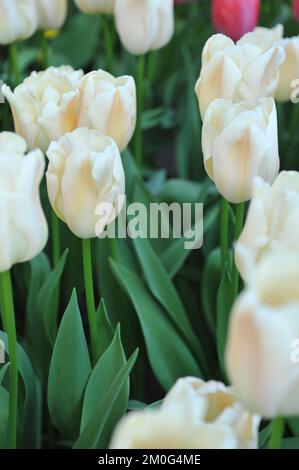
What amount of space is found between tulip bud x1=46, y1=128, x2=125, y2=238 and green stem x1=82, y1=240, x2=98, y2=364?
37 mm

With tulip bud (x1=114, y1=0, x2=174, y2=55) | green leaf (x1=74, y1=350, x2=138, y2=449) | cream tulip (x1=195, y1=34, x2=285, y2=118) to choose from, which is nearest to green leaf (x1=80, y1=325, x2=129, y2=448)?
green leaf (x1=74, y1=350, x2=138, y2=449)

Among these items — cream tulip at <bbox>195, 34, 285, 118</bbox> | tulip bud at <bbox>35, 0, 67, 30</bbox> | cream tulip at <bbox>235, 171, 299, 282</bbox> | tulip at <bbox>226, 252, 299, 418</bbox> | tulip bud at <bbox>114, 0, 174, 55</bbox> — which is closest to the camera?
tulip at <bbox>226, 252, 299, 418</bbox>

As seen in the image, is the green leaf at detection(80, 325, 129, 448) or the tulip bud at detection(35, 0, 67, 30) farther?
the tulip bud at detection(35, 0, 67, 30)

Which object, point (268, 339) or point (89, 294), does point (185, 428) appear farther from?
point (89, 294)

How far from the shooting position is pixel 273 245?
0.56 meters

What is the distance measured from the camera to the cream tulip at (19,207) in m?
0.61

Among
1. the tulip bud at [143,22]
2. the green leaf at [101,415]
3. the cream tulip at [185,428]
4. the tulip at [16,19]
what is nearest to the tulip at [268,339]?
the cream tulip at [185,428]

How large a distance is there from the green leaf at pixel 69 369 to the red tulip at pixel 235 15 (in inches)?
21.4

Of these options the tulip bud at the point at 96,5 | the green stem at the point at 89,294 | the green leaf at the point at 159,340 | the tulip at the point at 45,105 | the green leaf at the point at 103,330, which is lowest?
the green leaf at the point at 159,340

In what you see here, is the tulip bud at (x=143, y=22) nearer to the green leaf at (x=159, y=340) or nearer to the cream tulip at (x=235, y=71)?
the cream tulip at (x=235, y=71)

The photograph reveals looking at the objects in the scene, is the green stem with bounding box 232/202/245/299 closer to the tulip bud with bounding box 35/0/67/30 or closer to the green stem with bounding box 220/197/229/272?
the green stem with bounding box 220/197/229/272

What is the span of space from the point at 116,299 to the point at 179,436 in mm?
502

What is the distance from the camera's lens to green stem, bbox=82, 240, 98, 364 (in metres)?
0.74
